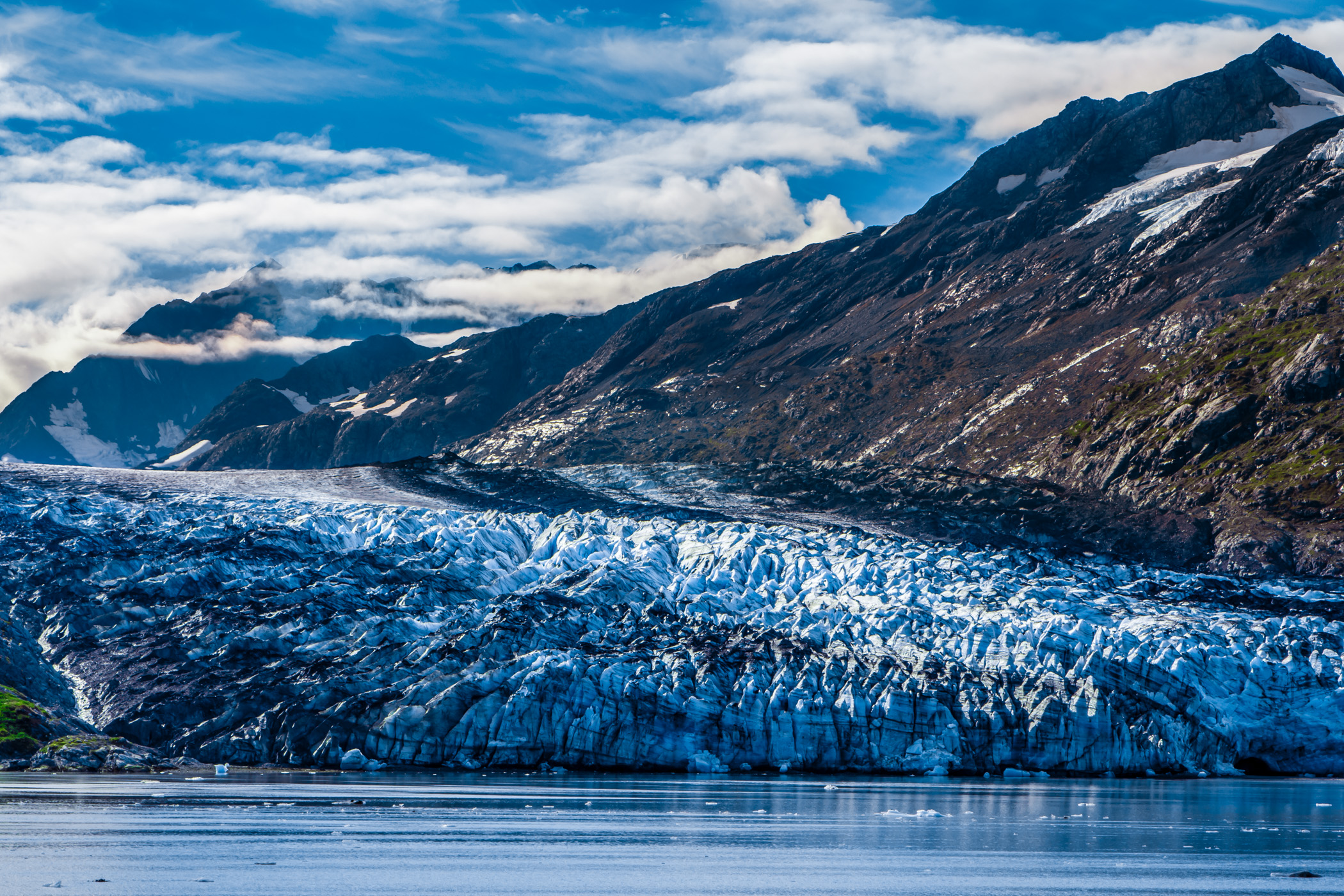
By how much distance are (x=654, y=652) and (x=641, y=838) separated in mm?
35074

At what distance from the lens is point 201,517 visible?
11031cm

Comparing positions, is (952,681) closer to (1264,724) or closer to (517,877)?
(1264,724)

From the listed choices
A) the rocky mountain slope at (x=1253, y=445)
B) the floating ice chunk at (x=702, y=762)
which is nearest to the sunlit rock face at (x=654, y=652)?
the floating ice chunk at (x=702, y=762)

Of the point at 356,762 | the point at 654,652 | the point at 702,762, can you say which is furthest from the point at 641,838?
the point at 654,652

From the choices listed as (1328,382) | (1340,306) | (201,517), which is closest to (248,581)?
(201,517)

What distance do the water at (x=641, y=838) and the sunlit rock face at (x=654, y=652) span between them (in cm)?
586

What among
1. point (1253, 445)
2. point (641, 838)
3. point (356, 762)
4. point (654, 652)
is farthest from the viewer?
point (1253, 445)

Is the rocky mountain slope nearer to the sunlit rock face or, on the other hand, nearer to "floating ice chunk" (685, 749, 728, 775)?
the sunlit rock face

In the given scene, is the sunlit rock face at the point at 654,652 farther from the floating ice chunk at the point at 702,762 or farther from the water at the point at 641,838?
the water at the point at 641,838

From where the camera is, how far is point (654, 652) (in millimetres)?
85688

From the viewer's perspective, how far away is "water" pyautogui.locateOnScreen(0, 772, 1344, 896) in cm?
4025

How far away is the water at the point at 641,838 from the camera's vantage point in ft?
132

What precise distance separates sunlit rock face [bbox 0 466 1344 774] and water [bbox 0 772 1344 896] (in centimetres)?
Answer: 586

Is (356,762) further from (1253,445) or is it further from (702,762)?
(1253,445)
